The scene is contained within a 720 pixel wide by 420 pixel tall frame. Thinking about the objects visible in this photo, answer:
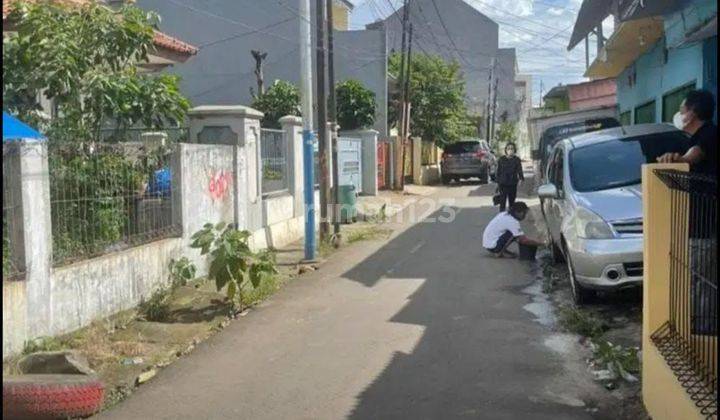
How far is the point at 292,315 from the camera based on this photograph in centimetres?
864

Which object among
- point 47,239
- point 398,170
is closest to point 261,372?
point 47,239

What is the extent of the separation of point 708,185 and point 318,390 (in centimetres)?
315

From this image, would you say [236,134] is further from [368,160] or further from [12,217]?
[368,160]

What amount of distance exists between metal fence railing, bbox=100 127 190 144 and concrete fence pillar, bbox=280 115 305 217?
2.93 m

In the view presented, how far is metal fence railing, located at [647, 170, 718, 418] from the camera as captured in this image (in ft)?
13.7

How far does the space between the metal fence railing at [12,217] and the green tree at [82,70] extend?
1927 millimetres

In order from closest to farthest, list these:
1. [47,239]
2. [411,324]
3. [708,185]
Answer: [708,185]
[47,239]
[411,324]

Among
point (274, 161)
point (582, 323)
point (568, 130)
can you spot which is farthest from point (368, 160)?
point (582, 323)

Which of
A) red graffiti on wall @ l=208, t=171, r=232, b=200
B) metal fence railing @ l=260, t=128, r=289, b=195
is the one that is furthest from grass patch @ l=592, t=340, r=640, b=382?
metal fence railing @ l=260, t=128, r=289, b=195

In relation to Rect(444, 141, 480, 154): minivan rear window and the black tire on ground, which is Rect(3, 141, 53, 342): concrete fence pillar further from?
Rect(444, 141, 480, 154): minivan rear window

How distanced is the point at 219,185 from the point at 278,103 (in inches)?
557

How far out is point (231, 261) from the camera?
344 inches

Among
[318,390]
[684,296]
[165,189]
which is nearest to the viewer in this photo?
[684,296]

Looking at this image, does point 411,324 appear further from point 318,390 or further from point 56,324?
point 56,324
